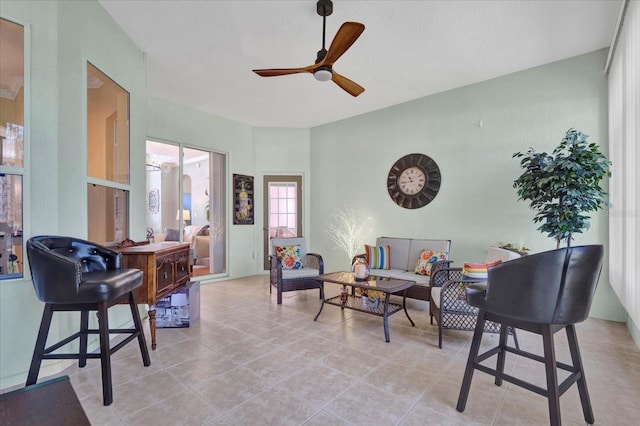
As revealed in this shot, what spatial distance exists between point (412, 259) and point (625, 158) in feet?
8.29

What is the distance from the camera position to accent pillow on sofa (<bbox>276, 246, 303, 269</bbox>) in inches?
181

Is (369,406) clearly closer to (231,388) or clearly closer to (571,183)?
(231,388)

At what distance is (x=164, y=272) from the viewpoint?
288 centimetres

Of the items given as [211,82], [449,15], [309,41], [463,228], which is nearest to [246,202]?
[211,82]

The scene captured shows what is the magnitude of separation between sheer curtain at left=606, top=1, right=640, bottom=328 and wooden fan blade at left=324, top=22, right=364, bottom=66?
2.13 meters

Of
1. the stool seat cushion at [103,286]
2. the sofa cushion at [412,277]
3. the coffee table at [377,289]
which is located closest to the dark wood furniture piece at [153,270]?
the stool seat cushion at [103,286]

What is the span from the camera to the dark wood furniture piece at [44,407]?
95cm

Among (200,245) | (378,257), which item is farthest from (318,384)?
(200,245)

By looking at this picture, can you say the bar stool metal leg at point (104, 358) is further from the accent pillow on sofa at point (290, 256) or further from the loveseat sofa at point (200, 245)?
the loveseat sofa at point (200, 245)

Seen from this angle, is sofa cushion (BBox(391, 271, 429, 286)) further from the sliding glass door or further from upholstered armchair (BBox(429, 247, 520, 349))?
the sliding glass door

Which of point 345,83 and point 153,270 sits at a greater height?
point 345,83

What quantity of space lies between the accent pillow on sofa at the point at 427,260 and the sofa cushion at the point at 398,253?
12.6 inches

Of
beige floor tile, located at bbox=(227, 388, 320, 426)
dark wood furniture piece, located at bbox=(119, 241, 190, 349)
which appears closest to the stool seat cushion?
dark wood furniture piece, located at bbox=(119, 241, 190, 349)

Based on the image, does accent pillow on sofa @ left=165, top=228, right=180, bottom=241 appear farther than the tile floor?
Yes
